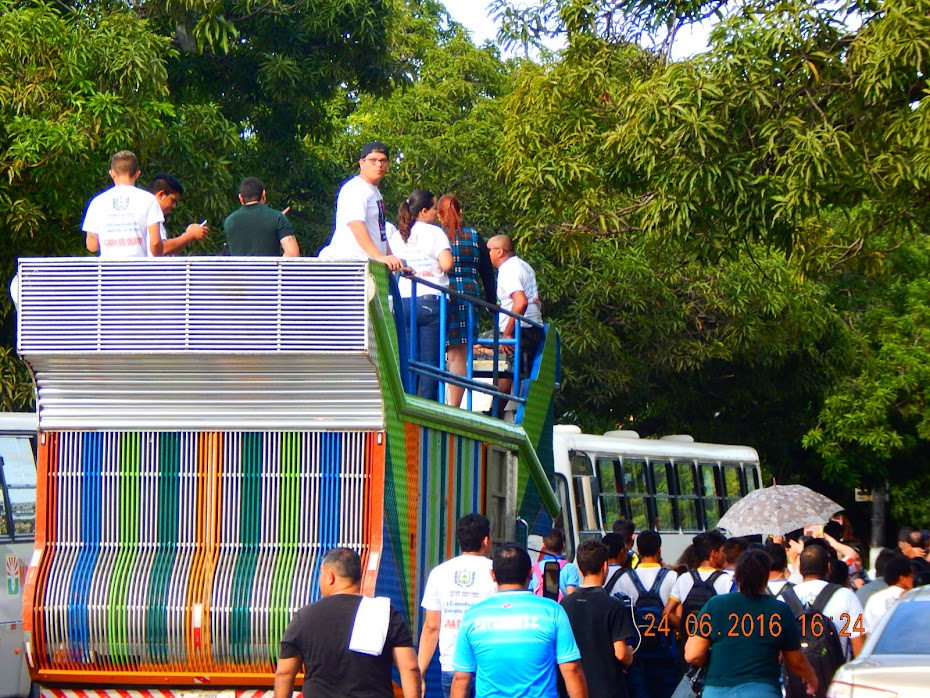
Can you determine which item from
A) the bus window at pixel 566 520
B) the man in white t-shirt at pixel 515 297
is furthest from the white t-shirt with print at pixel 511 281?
the bus window at pixel 566 520

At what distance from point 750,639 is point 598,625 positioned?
1258mm

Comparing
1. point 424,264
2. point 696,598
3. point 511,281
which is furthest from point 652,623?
point 511,281

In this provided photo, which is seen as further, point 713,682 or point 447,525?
point 447,525

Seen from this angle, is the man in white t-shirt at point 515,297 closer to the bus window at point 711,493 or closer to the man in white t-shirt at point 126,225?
the man in white t-shirt at point 126,225

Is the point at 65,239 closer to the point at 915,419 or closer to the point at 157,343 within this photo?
the point at 157,343

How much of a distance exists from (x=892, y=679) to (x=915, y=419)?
24112 mm

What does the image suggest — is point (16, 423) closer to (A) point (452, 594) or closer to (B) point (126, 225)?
(B) point (126, 225)

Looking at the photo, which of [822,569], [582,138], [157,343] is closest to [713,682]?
[822,569]

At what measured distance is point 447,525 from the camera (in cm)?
924

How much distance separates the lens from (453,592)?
8.16 meters

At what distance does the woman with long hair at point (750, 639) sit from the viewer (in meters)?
7.40

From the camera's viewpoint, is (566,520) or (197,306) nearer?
(197,306)

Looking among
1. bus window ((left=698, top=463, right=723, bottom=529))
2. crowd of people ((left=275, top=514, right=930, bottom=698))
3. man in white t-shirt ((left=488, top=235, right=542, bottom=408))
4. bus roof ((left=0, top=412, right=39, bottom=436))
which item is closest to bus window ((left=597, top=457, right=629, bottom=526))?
bus window ((left=698, top=463, right=723, bottom=529))

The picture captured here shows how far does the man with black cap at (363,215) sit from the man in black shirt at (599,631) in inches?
88.9
